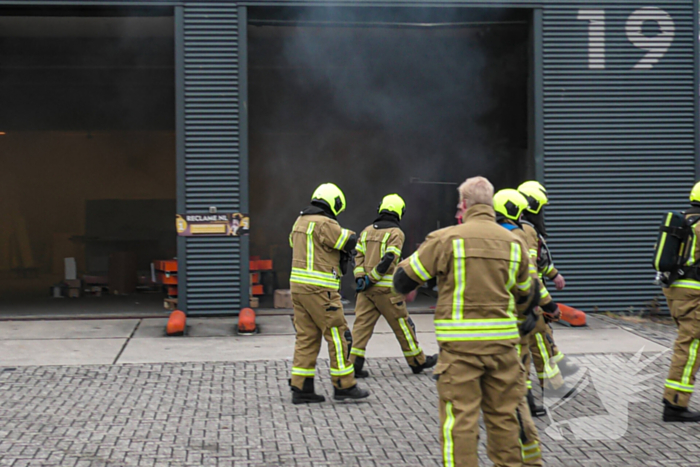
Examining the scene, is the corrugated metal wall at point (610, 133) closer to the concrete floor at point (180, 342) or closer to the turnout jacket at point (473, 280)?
the concrete floor at point (180, 342)

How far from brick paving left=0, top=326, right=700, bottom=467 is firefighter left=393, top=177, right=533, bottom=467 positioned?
97 cm

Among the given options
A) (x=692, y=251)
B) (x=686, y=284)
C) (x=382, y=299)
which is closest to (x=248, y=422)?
(x=382, y=299)

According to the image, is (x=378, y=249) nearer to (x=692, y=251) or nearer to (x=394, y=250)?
(x=394, y=250)

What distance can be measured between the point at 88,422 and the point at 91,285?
8311 millimetres

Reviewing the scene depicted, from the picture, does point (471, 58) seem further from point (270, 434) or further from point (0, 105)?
point (0, 105)

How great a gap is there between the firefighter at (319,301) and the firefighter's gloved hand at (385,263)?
31 centimetres

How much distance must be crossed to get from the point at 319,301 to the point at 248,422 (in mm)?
1083

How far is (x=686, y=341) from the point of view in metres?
5.16

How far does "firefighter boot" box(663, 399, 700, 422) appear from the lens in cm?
515

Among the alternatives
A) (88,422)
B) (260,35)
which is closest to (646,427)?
(88,422)

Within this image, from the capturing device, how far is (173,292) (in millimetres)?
10656

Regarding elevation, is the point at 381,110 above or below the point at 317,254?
above

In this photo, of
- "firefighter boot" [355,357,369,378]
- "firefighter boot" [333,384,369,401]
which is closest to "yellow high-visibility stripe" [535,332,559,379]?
"firefighter boot" [333,384,369,401]

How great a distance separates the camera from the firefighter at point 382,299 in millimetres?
6391
